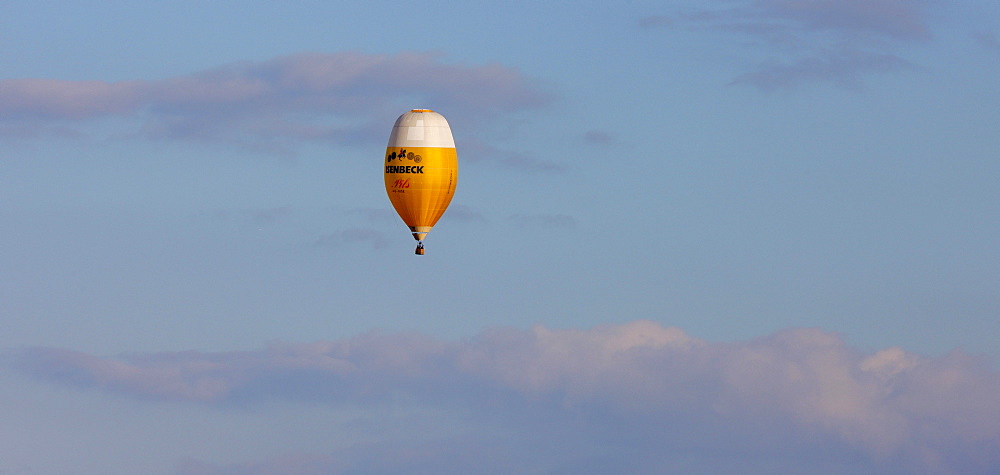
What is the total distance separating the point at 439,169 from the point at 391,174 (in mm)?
3245

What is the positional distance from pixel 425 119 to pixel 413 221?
271 inches

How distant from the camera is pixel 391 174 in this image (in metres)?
137

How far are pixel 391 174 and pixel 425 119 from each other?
431cm

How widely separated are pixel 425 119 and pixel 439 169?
11.5ft

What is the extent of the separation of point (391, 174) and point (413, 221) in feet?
11.6

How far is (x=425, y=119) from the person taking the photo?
13738 centimetres

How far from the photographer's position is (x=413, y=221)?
453 ft

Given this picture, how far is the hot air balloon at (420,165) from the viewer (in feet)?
448

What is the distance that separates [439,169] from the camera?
13688cm

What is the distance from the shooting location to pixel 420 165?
13650 cm

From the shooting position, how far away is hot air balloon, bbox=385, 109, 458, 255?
13662cm
